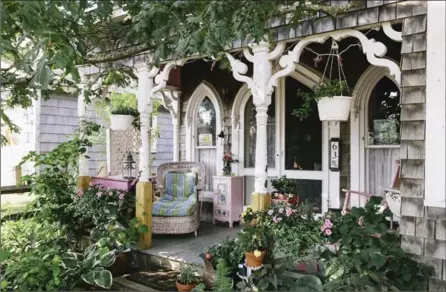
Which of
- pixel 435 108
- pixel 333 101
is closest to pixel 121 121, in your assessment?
pixel 333 101

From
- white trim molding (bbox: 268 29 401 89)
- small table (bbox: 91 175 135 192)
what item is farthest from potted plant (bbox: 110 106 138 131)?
white trim molding (bbox: 268 29 401 89)

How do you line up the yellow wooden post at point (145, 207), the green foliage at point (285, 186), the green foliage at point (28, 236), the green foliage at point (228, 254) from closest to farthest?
the green foliage at point (228, 254)
the green foliage at point (28, 236)
the yellow wooden post at point (145, 207)
the green foliage at point (285, 186)

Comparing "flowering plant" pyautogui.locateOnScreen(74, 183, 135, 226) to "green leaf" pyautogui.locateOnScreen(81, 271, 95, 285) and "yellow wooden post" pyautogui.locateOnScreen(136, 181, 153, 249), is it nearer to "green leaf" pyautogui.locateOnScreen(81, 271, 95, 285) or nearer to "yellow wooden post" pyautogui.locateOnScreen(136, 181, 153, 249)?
"yellow wooden post" pyautogui.locateOnScreen(136, 181, 153, 249)

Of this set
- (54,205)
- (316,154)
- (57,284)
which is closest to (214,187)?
(316,154)

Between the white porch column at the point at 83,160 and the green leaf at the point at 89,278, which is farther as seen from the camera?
the white porch column at the point at 83,160

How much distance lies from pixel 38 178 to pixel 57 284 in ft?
6.53

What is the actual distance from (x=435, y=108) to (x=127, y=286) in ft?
10.1

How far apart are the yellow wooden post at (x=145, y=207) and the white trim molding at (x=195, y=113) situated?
1.75 m

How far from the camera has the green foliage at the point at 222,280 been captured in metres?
2.90

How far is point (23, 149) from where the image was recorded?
8664mm

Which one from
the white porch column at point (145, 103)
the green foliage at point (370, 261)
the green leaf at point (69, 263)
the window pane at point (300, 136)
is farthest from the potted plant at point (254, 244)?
the window pane at point (300, 136)

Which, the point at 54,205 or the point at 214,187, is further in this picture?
the point at 214,187

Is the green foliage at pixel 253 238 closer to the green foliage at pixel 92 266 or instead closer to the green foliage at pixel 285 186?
the green foliage at pixel 92 266

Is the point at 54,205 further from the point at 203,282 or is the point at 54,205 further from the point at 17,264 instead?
the point at 203,282
